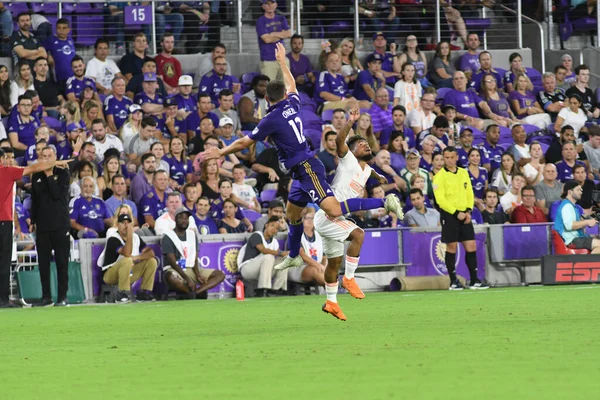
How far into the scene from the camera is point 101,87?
22500mm

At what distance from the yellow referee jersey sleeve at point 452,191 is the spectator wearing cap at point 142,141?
17.4 feet

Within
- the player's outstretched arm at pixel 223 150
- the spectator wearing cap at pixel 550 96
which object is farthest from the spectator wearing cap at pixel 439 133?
the player's outstretched arm at pixel 223 150

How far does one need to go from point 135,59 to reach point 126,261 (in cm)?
632

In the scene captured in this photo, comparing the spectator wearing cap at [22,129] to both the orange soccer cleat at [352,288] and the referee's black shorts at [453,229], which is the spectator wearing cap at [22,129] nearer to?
the referee's black shorts at [453,229]

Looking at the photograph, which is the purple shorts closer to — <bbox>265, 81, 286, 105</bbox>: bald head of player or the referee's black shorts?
<bbox>265, 81, 286, 105</bbox>: bald head of player

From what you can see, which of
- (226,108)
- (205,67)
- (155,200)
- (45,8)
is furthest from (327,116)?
(45,8)

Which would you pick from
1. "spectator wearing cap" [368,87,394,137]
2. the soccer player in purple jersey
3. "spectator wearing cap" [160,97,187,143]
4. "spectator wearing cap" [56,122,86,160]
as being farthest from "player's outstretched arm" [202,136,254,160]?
"spectator wearing cap" [368,87,394,137]

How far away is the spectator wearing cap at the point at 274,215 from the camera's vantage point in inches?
768

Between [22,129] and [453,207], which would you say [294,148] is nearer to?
[453,207]

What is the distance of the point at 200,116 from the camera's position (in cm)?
2228

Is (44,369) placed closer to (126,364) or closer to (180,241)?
A: (126,364)

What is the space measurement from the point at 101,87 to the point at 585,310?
1293 centimetres

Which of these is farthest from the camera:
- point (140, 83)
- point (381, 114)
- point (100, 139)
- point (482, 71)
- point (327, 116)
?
point (482, 71)

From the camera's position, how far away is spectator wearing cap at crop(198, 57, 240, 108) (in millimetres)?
23297
